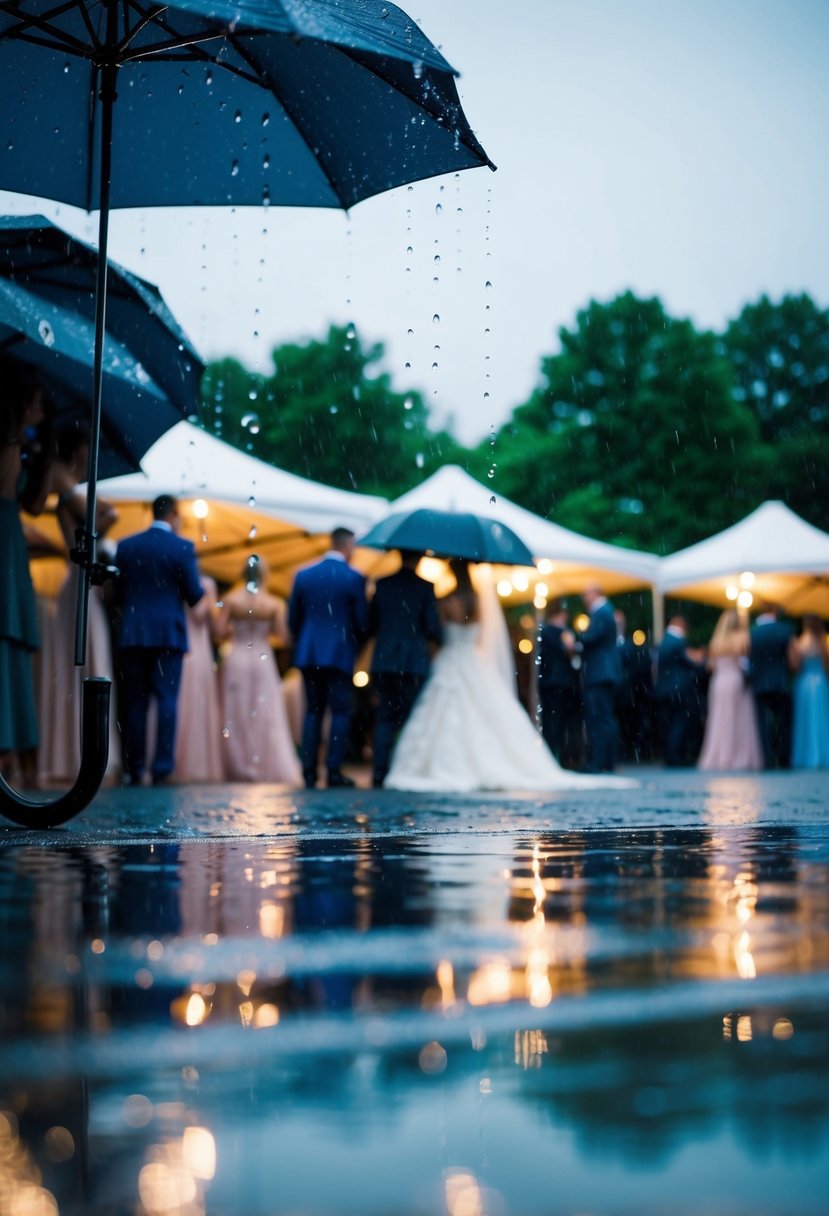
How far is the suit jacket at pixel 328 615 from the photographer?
1252 cm

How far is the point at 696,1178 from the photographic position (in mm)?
1056

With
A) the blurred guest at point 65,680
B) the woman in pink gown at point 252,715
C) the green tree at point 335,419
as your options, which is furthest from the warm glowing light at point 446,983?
the green tree at point 335,419

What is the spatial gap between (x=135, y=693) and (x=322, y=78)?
6.29 metres

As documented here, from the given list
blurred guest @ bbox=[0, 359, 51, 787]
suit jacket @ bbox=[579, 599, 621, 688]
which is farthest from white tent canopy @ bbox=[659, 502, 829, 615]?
blurred guest @ bbox=[0, 359, 51, 787]

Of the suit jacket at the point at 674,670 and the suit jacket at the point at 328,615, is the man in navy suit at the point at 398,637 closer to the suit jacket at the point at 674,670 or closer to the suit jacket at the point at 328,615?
the suit jacket at the point at 328,615

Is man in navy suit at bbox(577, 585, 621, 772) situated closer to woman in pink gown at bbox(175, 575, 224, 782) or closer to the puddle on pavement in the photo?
woman in pink gown at bbox(175, 575, 224, 782)

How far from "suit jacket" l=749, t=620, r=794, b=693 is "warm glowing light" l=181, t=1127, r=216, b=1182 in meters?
18.9

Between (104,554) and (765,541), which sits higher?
(765,541)

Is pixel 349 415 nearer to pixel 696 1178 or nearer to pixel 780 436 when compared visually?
pixel 780 436

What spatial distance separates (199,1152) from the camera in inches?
44.2

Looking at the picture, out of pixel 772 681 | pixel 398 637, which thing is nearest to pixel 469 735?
pixel 398 637

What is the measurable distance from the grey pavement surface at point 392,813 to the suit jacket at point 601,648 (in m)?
5.21

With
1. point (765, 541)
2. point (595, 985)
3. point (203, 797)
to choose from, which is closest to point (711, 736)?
point (765, 541)

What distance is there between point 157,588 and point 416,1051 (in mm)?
10045
